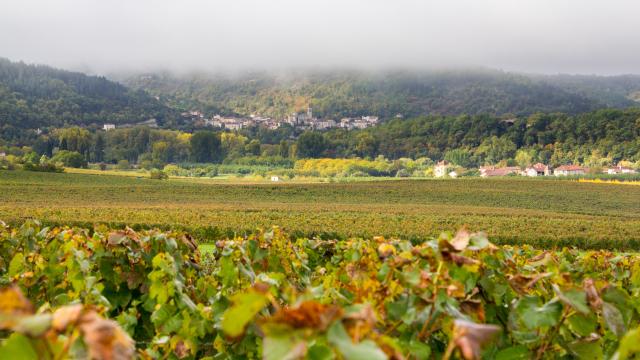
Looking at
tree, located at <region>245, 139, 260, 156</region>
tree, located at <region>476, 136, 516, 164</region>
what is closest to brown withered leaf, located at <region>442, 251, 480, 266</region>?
tree, located at <region>476, 136, 516, 164</region>

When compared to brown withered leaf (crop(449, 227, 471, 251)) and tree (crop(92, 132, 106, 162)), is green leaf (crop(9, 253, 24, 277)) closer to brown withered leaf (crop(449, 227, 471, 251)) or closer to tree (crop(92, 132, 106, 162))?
brown withered leaf (crop(449, 227, 471, 251))

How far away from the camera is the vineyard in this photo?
1113 millimetres

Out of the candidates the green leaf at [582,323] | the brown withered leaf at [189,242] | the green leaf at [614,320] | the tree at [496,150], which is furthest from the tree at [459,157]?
the green leaf at [614,320]

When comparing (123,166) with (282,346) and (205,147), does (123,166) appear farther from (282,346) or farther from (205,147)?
(282,346)

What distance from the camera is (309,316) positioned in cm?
112

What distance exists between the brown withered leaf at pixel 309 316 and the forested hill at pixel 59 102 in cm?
13936

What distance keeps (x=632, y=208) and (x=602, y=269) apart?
46.7 meters

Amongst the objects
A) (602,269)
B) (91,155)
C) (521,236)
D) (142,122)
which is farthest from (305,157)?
(602,269)

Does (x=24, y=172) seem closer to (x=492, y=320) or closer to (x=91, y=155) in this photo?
(x=91, y=155)

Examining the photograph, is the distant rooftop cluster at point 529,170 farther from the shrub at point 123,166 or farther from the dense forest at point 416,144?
the shrub at point 123,166

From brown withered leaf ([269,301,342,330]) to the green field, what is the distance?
2227 cm

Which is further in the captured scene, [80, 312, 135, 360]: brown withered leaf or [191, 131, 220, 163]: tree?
[191, 131, 220, 163]: tree

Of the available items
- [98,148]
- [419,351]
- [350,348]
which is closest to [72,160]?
[98,148]

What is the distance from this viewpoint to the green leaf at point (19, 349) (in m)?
1.20
